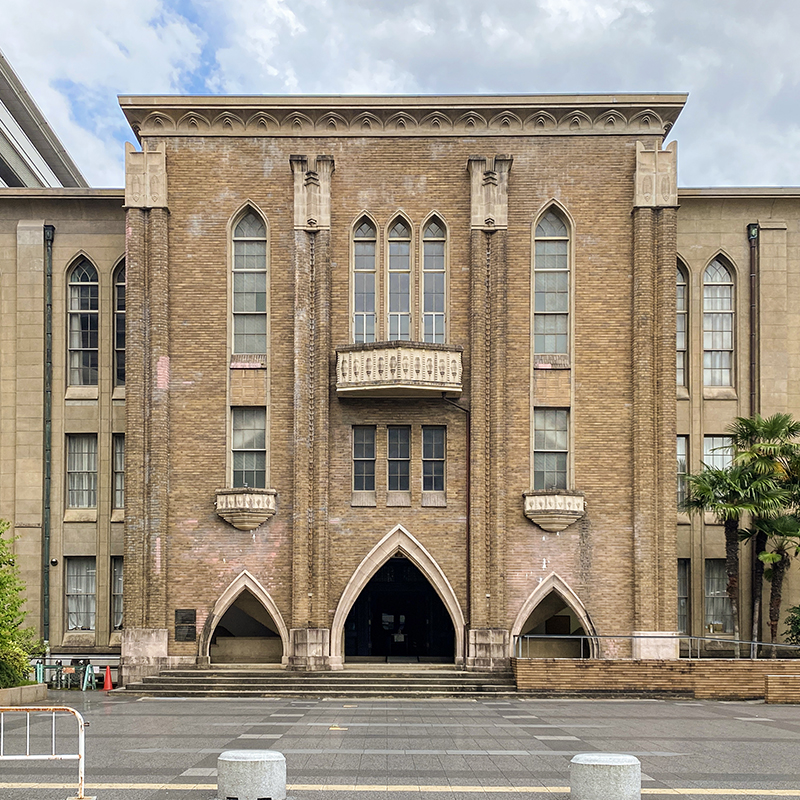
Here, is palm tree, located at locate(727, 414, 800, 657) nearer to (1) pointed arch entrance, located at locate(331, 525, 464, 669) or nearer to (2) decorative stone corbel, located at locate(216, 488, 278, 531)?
(1) pointed arch entrance, located at locate(331, 525, 464, 669)

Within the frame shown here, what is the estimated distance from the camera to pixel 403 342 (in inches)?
1056

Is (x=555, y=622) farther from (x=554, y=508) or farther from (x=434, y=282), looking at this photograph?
(x=434, y=282)

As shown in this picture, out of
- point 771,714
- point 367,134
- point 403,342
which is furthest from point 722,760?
point 367,134

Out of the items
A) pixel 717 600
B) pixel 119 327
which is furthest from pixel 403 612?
pixel 119 327

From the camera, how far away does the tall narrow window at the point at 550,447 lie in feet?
92.0

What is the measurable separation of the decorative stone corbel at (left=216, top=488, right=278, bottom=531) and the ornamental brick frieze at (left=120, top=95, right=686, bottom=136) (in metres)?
10.4

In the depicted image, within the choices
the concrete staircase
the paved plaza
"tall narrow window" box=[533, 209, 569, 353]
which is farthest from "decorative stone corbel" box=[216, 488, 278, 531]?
"tall narrow window" box=[533, 209, 569, 353]

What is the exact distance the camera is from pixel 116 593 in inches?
1214

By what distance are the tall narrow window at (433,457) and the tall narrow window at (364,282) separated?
316 cm

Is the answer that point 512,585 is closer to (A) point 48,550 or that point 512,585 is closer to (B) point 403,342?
(B) point 403,342

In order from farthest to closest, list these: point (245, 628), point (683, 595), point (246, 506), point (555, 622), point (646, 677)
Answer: point (683, 595)
point (555, 622)
point (245, 628)
point (246, 506)
point (646, 677)

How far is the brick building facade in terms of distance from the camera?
89.2 feet

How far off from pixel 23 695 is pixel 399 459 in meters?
11.4

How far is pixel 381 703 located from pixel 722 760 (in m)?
10.1
